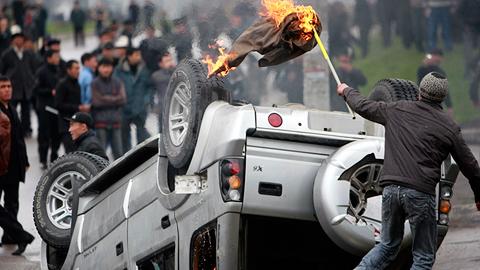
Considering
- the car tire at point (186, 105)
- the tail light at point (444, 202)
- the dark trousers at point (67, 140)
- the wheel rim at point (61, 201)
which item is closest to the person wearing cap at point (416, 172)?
the tail light at point (444, 202)

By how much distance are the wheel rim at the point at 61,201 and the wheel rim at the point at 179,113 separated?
2.55 m

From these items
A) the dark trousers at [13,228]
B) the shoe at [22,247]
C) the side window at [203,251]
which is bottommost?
the shoe at [22,247]

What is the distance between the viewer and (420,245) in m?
9.14

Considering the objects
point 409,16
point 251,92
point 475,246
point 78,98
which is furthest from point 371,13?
point 475,246

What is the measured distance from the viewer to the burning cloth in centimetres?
988

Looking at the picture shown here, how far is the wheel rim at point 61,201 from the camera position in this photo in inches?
482

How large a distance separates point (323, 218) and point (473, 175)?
1050 millimetres

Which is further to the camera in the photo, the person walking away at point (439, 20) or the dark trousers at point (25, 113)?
the person walking away at point (439, 20)

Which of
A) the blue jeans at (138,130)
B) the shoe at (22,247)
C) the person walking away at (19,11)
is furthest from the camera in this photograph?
the person walking away at (19,11)

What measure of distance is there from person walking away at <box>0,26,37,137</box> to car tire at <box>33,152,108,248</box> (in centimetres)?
1053

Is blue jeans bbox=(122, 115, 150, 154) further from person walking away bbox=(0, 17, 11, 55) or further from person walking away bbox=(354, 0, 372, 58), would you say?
person walking away bbox=(354, 0, 372, 58)

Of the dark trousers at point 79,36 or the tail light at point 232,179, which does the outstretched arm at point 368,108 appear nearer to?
the tail light at point 232,179

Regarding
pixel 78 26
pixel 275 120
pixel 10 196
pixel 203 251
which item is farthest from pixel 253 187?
pixel 78 26

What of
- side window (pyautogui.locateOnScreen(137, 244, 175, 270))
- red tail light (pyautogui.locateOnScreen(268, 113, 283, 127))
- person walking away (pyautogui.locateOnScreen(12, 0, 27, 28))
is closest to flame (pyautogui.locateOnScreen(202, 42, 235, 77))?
red tail light (pyautogui.locateOnScreen(268, 113, 283, 127))
